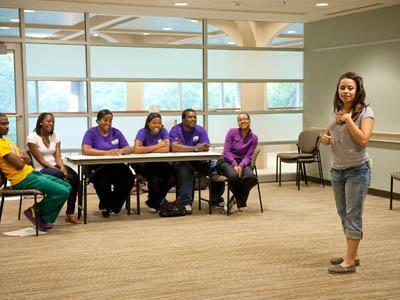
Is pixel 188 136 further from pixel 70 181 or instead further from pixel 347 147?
pixel 347 147

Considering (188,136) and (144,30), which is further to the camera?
Result: (144,30)

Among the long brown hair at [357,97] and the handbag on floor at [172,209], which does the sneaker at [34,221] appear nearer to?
the handbag on floor at [172,209]

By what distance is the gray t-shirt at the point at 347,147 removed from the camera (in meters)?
3.95

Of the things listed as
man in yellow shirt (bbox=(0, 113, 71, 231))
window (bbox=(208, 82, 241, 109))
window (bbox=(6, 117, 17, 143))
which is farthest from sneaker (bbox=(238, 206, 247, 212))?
window (bbox=(6, 117, 17, 143))

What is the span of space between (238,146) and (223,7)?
219 centimetres

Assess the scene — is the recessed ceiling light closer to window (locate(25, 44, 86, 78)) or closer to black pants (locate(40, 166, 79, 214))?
window (locate(25, 44, 86, 78))

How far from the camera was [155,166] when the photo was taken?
21.5 feet

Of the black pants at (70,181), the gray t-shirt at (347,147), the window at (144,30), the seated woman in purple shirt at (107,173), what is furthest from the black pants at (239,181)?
the window at (144,30)

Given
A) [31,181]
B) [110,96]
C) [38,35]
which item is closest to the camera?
[31,181]

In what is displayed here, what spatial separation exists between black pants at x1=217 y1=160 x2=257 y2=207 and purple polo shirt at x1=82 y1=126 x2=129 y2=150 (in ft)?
3.98

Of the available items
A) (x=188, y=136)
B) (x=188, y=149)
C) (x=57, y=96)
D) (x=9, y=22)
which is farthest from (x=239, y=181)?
(x=9, y=22)

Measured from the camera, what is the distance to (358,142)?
12.8ft

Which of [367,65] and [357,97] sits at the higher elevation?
[367,65]

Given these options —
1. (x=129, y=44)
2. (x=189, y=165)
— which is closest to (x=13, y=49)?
(x=129, y=44)
